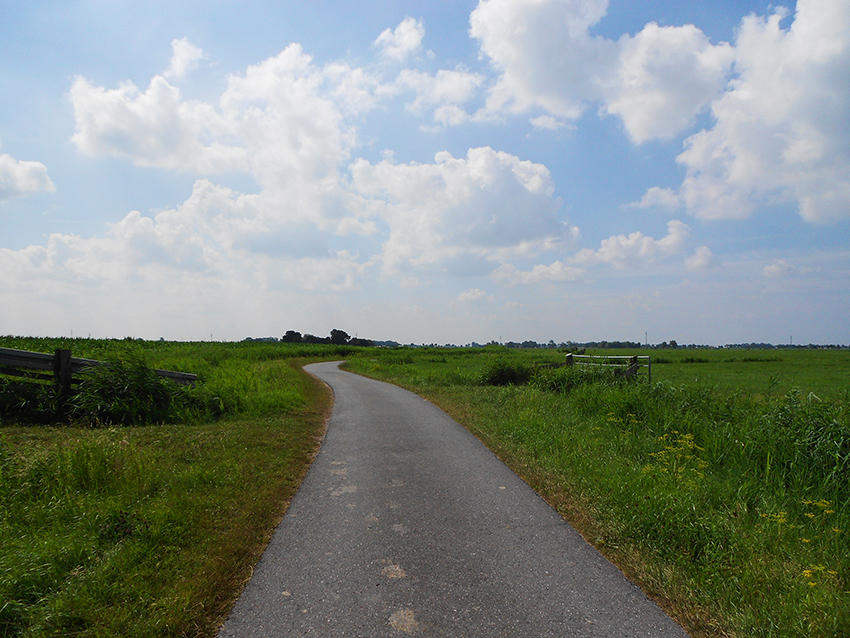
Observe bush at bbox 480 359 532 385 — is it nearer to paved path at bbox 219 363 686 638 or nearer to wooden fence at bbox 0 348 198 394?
paved path at bbox 219 363 686 638

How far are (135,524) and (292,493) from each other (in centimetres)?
199

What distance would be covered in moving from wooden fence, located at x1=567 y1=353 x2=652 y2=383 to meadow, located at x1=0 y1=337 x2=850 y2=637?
358 centimetres

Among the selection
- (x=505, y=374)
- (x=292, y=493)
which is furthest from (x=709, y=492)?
(x=505, y=374)

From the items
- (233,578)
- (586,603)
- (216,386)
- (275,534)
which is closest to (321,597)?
(233,578)

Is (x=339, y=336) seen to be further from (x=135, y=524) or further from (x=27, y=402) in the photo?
(x=135, y=524)

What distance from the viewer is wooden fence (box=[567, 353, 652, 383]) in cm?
1580

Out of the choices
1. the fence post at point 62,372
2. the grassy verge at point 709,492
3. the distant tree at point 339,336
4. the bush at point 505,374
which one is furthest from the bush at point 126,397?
the distant tree at point 339,336

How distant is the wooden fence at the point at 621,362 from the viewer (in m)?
15.8

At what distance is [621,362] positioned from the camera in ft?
56.0

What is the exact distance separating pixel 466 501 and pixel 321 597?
2687 mm

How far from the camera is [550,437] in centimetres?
931

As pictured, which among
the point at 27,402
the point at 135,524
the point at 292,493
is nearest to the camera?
the point at 135,524

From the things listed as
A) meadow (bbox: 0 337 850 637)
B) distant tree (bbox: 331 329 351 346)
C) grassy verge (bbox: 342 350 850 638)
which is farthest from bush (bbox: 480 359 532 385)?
distant tree (bbox: 331 329 351 346)

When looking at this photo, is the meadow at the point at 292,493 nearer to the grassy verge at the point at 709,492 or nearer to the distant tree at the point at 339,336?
the grassy verge at the point at 709,492
